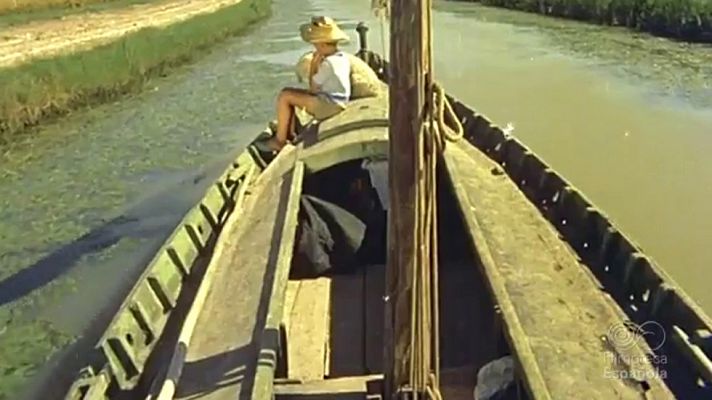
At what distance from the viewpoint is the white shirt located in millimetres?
9383

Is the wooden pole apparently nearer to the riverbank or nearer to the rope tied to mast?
the rope tied to mast

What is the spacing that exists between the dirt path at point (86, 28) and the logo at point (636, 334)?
1761cm

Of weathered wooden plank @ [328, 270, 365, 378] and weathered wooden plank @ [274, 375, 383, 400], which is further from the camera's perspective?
weathered wooden plank @ [328, 270, 365, 378]

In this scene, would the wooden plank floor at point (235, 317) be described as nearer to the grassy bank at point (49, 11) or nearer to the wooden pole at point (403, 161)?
the wooden pole at point (403, 161)

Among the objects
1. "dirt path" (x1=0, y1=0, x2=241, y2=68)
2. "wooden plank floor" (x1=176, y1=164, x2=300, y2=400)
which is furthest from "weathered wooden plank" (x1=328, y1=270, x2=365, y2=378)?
"dirt path" (x1=0, y1=0, x2=241, y2=68)

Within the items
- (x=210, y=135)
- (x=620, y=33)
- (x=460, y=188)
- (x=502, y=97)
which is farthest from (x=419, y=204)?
(x=620, y=33)

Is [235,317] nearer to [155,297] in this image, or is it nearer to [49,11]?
[155,297]

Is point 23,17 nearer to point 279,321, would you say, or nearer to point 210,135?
point 210,135

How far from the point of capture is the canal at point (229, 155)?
10.6 m

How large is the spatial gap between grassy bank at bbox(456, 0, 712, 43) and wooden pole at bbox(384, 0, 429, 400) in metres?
26.0

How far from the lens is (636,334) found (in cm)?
526

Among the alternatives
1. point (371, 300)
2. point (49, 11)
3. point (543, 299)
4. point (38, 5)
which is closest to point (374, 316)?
point (371, 300)

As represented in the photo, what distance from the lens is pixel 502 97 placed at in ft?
69.9

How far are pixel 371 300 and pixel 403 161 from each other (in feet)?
11.4
